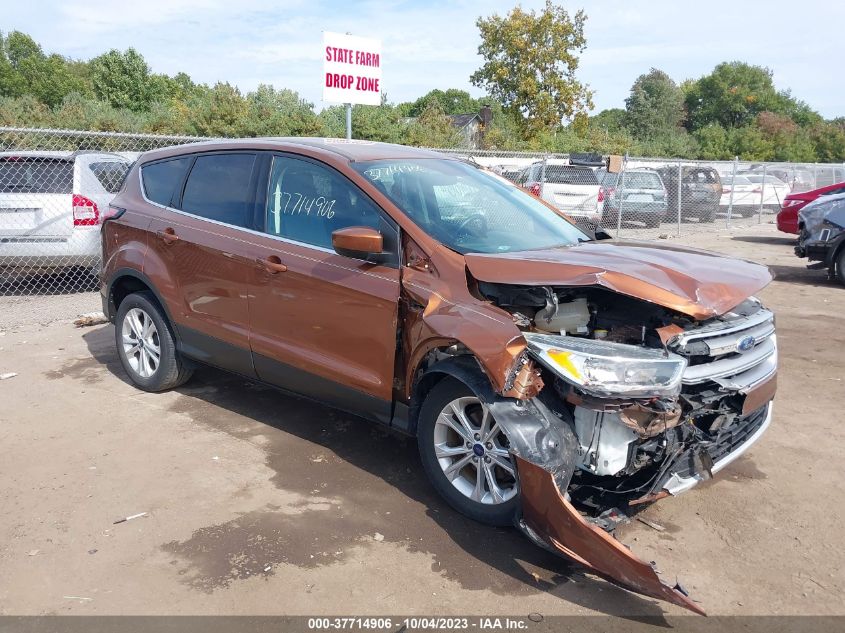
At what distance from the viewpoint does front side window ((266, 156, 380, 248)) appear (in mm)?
4215

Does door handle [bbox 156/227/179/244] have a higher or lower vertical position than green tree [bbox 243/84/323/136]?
lower

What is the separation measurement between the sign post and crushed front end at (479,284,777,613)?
7.74 meters

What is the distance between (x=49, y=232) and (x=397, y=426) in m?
6.48

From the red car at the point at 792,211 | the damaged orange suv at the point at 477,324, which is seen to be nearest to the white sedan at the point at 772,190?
the red car at the point at 792,211

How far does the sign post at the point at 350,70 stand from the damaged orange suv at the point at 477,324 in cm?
593

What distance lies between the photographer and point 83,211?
8711 millimetres

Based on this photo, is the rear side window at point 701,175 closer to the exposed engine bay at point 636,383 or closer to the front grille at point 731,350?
the front grille at point 731,350

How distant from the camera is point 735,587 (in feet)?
10.6

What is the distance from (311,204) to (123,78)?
49215 millimetres

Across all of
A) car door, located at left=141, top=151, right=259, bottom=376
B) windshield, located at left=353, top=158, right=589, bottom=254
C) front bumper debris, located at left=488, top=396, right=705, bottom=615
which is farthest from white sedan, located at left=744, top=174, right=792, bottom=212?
front bumper debris, located at left=488, top=396, right=705, bottom=615

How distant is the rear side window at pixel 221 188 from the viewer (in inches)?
189

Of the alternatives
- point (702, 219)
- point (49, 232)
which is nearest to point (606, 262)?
point (49, 232)

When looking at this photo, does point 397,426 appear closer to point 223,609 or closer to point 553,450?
point 553,450

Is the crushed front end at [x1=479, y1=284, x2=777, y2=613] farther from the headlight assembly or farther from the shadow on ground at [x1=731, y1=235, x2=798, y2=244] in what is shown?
the shadow on ground at [x1=731, y1=235, x2=798, y2=244]
